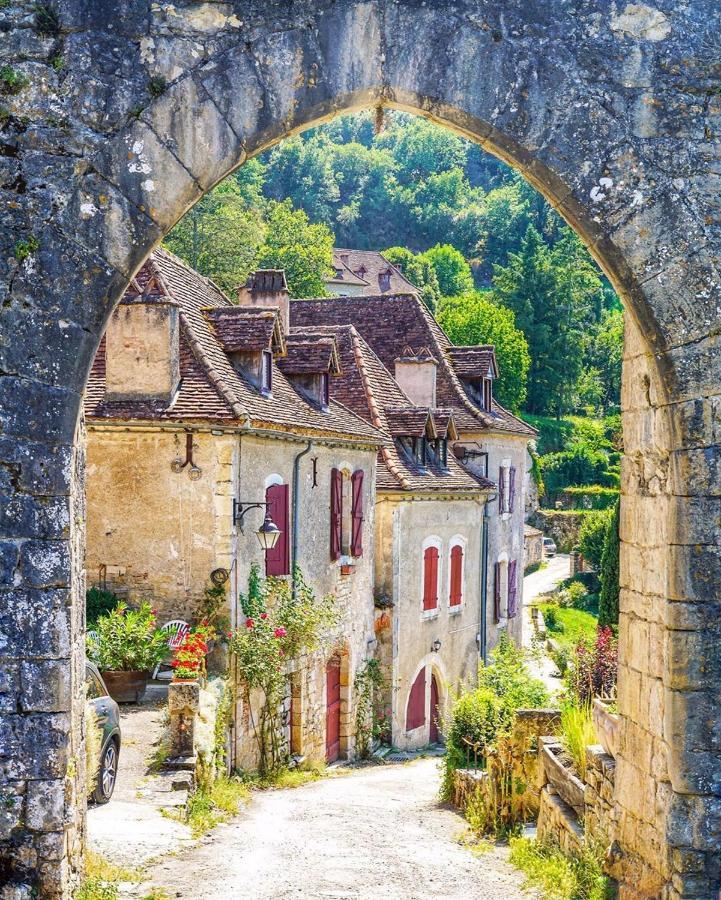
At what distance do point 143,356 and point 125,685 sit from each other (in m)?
4.14

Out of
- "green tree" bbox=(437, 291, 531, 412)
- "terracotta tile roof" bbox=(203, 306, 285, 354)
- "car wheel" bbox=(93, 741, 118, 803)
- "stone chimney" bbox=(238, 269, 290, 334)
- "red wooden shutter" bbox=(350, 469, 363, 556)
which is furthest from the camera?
"green tree" bbox=(437, 291, 531, 412)

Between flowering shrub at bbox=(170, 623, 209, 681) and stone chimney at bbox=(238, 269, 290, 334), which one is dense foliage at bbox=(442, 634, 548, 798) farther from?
stone chimney at bbox=(238, 269, 290, 334)

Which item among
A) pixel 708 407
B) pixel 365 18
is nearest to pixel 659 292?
pixel 708 407

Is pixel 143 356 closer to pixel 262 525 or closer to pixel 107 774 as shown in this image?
pixel 262 525

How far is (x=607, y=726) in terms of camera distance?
21.0 ft

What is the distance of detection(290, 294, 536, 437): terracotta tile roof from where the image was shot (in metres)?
24.9

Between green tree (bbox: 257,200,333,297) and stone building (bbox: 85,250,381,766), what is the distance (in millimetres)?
29962

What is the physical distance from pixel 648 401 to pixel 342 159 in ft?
309

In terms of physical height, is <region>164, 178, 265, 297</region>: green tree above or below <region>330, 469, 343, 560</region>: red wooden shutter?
above

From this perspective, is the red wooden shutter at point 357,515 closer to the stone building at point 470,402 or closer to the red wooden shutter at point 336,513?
the red wooden shutter at point 336,513

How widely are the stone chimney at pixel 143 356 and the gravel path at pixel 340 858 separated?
5.32 meters

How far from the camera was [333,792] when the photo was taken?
12.6m

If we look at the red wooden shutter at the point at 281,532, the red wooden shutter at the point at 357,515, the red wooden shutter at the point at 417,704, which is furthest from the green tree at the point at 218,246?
the red wooden shutter at the point at 281,532

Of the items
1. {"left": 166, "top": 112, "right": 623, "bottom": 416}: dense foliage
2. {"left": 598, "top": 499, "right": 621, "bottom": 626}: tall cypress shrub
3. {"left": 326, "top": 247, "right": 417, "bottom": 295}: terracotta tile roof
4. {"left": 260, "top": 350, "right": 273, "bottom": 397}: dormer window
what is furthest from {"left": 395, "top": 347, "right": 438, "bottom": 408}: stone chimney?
{"left": 326, "top": 247, "right": 417, "bottom": 295}: terracotta tile roof
